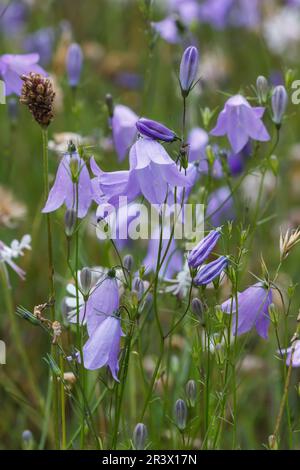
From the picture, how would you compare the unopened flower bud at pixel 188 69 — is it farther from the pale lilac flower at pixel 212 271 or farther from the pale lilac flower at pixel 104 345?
the pale lilac flower at pixel 104 345

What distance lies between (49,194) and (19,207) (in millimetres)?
997

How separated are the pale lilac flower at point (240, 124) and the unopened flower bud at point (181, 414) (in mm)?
Result: 543

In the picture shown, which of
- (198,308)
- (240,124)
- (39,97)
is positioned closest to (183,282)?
(198,308)

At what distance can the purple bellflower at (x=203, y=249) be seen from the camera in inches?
56.2

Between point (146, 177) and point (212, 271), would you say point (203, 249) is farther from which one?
point (146, 177)

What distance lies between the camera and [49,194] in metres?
1.49

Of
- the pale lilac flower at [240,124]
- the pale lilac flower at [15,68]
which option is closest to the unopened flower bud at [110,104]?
the pale lilac flower at [15,68]

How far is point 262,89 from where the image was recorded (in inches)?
67.4

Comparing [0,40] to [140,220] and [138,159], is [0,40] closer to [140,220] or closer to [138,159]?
[140,220]

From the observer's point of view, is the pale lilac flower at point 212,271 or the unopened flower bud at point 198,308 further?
the unopened flower bud at point 198,308

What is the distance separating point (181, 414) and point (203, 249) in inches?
13.3

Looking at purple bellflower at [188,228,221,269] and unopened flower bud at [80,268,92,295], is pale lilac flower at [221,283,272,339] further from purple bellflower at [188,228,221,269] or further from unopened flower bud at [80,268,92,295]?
unopened flower bud at [80,268,92,295]

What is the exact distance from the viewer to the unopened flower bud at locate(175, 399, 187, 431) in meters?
1.57

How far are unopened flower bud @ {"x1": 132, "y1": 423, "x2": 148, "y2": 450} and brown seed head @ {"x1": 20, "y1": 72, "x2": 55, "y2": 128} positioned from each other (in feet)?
1.87
